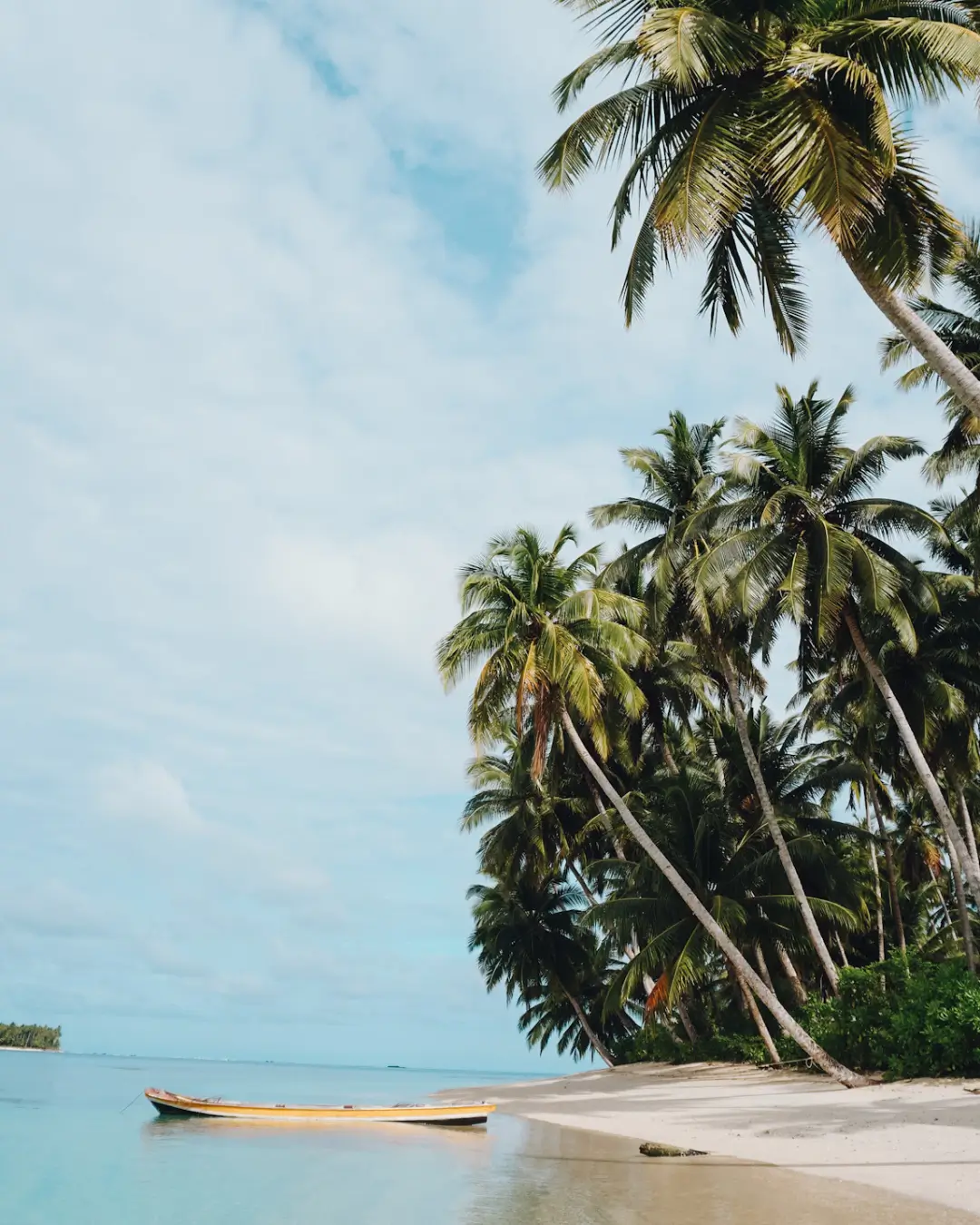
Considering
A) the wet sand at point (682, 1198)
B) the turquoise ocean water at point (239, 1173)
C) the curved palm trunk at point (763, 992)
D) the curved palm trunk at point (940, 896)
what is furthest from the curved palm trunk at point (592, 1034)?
the wet sand at point (682, 1198)

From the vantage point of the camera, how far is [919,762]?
18.4 m

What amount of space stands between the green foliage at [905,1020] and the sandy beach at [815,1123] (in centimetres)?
56

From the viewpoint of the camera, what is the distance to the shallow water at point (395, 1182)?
34.7 feet

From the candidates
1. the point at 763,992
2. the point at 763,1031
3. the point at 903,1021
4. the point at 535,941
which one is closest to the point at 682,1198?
the point at 903,1021

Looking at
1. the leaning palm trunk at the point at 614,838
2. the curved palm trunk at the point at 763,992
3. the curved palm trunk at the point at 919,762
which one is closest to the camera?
the curved palm trunk at the point at 919,762

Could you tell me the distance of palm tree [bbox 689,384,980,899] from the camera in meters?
18.2

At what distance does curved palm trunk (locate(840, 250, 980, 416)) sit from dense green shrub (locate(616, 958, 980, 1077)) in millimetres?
10937

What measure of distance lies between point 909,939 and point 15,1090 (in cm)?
3844

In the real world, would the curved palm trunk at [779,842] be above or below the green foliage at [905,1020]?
above

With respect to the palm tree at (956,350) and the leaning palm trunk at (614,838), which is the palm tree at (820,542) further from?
the leaning palm trunk at (614,838)

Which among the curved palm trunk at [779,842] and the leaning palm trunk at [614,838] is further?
the leaning palm trunk at [614,838]

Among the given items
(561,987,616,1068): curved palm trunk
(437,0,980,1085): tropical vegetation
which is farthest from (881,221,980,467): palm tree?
(561,987,616,1068): curved palm trunk

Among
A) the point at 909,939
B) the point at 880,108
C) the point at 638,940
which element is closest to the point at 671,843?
the point at 638,940

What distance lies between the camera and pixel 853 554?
60.7 feet
